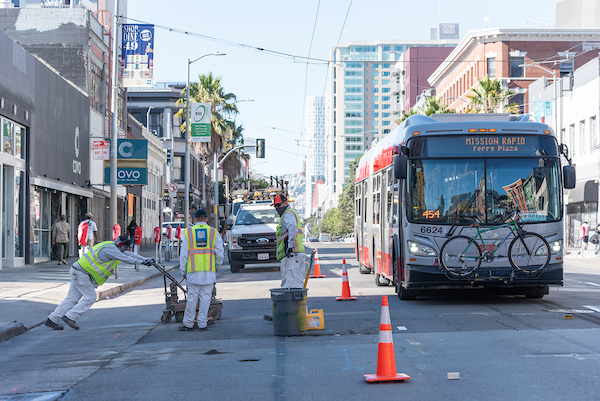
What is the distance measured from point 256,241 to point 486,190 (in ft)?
42.2

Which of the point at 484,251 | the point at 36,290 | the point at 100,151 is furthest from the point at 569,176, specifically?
the point at 100,151

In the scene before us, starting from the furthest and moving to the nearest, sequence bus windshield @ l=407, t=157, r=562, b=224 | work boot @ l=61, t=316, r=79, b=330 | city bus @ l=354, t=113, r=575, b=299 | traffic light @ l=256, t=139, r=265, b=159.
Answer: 1. traffic light @ l=256, t=139, r=265, b=159
2. bus windshield @ l=407, t=157, r=562, b=224
3. city bus @ l=354, t=113, r=575, b=299
4. work boot @ l=61, t=316, r=79, b=330

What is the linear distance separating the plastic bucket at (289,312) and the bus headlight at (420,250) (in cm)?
326

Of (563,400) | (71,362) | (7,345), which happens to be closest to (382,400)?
(563,400)

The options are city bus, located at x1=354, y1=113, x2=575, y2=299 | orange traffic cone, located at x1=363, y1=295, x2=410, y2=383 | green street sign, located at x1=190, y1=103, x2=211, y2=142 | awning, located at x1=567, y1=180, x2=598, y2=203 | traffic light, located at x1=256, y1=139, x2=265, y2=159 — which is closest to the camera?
orange traffic cone, located at x1=363, y1=295, x2=410, y2=383

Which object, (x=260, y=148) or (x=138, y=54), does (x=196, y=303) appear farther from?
(x=260, y=148)

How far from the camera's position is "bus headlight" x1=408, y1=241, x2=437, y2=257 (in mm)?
12867

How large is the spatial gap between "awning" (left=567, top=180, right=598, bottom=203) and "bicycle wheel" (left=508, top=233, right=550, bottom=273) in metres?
32.4

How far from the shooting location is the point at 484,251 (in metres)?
12.7

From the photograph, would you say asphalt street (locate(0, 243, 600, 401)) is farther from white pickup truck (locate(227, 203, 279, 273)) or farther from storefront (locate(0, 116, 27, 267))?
storefront (locate(0, 116, 27, 267))

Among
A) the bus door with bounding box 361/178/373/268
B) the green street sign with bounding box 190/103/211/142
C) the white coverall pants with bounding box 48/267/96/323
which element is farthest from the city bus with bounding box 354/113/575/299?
the green street sign with bounding box 190/103/211/142

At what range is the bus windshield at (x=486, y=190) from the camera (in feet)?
Answer: 42.2

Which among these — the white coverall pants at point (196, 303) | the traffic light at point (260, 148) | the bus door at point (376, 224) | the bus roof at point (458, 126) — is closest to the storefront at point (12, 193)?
the bus door at point (376, 224)

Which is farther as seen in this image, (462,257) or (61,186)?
(61,186)
